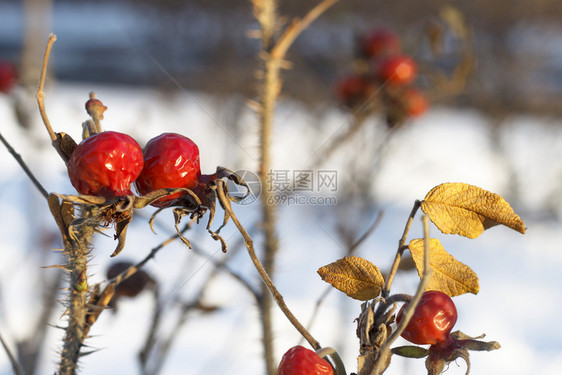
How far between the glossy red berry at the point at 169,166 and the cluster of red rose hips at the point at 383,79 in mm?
710

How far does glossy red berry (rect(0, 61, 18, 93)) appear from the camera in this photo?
0.99m

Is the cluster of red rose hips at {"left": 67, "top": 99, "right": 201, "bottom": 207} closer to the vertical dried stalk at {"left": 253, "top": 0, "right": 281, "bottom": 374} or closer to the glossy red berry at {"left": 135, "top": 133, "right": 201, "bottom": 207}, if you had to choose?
the glossy red berry at {"left": 135, "top": 133, "right": 201, "bottom": 207}

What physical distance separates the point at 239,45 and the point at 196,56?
25cm

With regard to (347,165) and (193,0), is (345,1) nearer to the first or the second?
(193,0)

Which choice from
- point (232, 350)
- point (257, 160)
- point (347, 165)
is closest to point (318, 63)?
point (347, 165)

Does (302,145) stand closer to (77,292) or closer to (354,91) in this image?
(354,91)

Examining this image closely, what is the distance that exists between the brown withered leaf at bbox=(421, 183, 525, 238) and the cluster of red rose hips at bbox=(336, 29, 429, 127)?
2.34 feet

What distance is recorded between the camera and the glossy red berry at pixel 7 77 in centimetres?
99

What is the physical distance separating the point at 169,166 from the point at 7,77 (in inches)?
32.0

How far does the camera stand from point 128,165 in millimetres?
365

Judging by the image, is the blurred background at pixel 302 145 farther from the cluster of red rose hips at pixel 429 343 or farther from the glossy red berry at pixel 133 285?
the cluster of red rose hips at pixel 429 343

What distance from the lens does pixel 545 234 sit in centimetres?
349

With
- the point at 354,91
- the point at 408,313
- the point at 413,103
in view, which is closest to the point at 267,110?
the point at 408,313

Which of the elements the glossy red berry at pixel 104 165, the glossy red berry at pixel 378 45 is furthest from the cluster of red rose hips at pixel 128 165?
the glossy red berry at pixel 378 45
